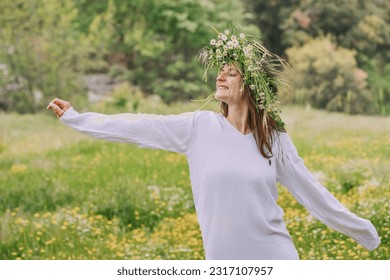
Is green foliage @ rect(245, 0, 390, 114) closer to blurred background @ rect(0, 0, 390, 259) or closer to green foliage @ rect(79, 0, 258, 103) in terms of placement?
blurred background @ rect(0, 0, 390, 259)

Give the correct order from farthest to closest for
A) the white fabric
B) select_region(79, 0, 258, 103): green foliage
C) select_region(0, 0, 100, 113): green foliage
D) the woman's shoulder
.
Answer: select_region(79, 0, 258, 103): green foliage < select_region(0, 0, 100, 113): green foliage < the woman's shoulder < the white fabric

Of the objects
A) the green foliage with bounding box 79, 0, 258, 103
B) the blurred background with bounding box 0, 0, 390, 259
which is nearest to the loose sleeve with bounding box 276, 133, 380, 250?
the blurred background with bounding box 0, 0, 390, 259

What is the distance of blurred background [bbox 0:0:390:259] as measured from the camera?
664cm

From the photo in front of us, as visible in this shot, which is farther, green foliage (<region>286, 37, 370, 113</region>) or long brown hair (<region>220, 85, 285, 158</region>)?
green foliage (<region>286, 37, 370, 113</region>)

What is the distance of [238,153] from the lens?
337cm

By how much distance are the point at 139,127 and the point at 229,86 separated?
0.43 metres

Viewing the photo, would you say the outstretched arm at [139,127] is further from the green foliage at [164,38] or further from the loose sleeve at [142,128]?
the green foliage at [164,38]

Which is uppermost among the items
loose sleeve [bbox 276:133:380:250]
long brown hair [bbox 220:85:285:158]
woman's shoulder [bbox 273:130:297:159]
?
long brown hair [bbox 220:85:285:158]

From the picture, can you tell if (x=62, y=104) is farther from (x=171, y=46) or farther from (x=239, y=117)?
(x=171, y=46)

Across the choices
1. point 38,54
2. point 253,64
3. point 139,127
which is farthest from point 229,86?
point 38,54

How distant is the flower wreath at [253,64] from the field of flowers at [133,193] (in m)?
2.58

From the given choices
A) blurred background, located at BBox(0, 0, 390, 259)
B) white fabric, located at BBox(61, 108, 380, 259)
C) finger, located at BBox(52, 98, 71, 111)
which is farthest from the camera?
blurred background, located at BBox(0, 0, 390, 259)

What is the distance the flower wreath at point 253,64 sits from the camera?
3525 millimetres

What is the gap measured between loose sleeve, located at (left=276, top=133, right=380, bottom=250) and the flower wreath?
14cm
